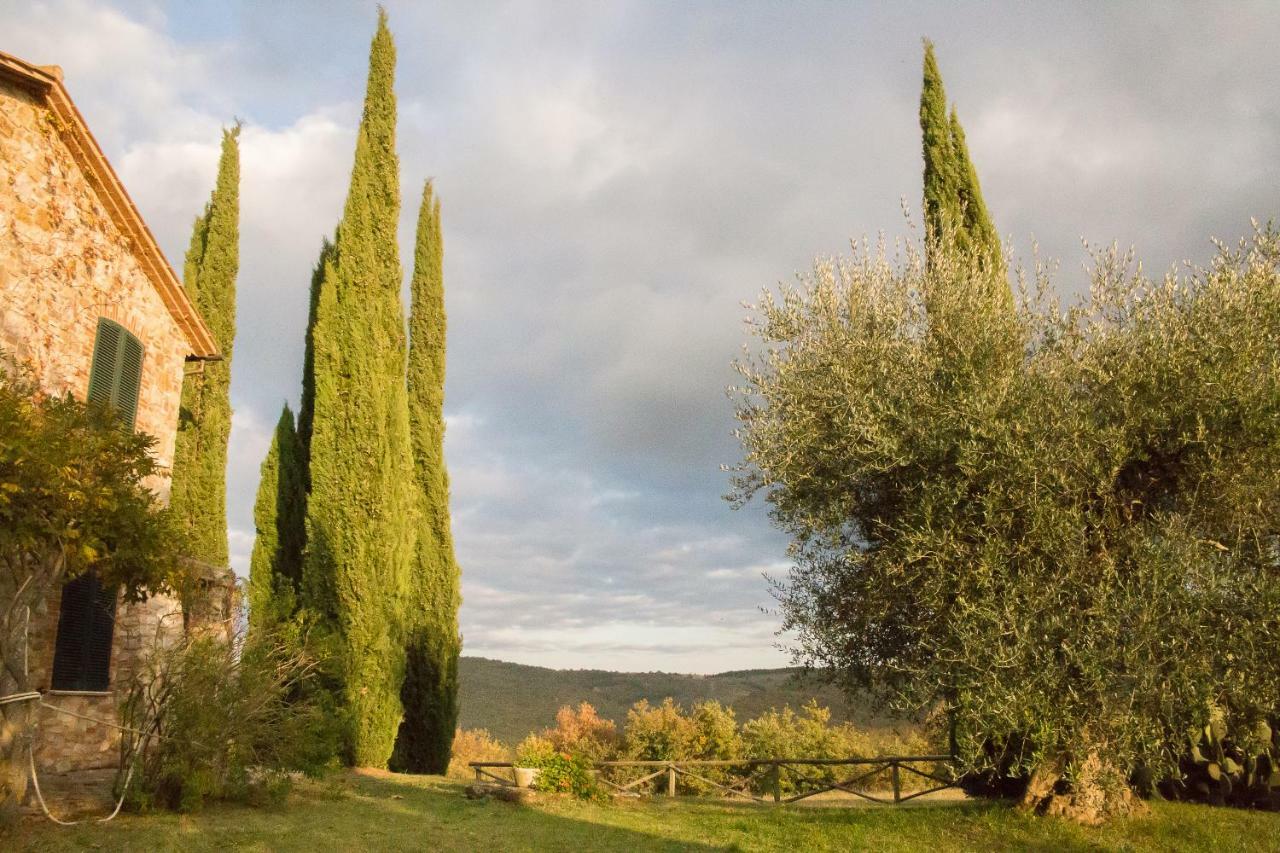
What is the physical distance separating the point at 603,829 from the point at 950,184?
12.1 m

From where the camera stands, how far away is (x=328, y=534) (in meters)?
19.1

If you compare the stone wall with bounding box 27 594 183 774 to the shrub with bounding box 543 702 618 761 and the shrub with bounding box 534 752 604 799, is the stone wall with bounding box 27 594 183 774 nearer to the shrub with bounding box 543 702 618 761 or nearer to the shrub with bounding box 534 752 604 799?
the shrub with bounding box 534 752 604 799

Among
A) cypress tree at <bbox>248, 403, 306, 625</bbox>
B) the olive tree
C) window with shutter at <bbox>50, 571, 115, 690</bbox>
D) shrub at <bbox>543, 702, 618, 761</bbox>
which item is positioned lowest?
shrub at <bbox>543, 702, 618, 761</bbox>

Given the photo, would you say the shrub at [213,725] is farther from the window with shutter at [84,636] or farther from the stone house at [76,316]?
the window with shutter at [84,636]

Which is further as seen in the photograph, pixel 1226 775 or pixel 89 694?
pixel 1226 775

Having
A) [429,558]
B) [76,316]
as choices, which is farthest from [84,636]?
[429,558]

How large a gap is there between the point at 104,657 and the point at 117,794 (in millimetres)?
3530

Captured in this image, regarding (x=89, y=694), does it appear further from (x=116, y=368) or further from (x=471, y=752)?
(x=471, y=752)

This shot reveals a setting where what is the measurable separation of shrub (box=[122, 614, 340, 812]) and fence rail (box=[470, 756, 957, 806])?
4.84m

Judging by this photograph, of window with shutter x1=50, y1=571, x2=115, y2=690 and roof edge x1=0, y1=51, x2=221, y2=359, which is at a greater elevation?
roof edge x1=0, y1=51, x2=221, y2=359

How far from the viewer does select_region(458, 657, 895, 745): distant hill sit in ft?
148

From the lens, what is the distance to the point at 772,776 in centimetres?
2041

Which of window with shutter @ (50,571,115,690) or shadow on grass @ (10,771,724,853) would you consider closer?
shadow on grass @ (10,771,724,853)

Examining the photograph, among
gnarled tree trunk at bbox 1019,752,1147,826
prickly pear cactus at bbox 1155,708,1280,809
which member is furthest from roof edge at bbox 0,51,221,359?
prickly pear cactus at bbox 1155,708,1280,809
